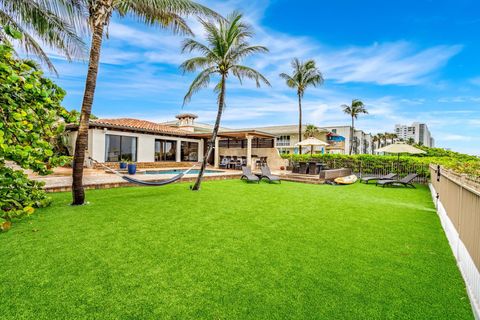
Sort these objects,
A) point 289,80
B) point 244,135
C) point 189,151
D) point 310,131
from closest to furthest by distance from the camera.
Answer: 1. point 244,135
2. point 189,151
3. point 289,80
4. point 310,131

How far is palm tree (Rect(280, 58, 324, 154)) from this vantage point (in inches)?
994

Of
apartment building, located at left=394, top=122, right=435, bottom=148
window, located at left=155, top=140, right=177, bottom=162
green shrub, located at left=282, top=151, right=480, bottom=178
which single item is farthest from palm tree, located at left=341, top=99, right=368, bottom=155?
apartment building, located at left=394, top=122, right=435, bottom=148

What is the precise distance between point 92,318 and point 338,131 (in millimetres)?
48117

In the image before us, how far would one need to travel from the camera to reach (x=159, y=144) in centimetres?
2078

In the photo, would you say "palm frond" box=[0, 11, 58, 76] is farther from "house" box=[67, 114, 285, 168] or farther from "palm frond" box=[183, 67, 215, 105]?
"house" box=[67, 114, 285, 168]

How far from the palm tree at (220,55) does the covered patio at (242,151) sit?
385 inches

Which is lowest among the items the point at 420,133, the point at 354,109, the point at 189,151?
the point at 189,151

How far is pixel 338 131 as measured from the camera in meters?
45.9

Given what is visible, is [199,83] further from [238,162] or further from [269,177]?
[238,162]

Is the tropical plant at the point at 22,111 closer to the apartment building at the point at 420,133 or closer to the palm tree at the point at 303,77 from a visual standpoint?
the palm tree at the point at 303,77

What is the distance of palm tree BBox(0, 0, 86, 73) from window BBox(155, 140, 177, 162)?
39.9 feet

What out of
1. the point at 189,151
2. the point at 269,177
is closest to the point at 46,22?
the point at 269,177

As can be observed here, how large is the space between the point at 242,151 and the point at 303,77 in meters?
9.86

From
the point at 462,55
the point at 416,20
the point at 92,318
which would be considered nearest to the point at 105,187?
the point at 92,318
